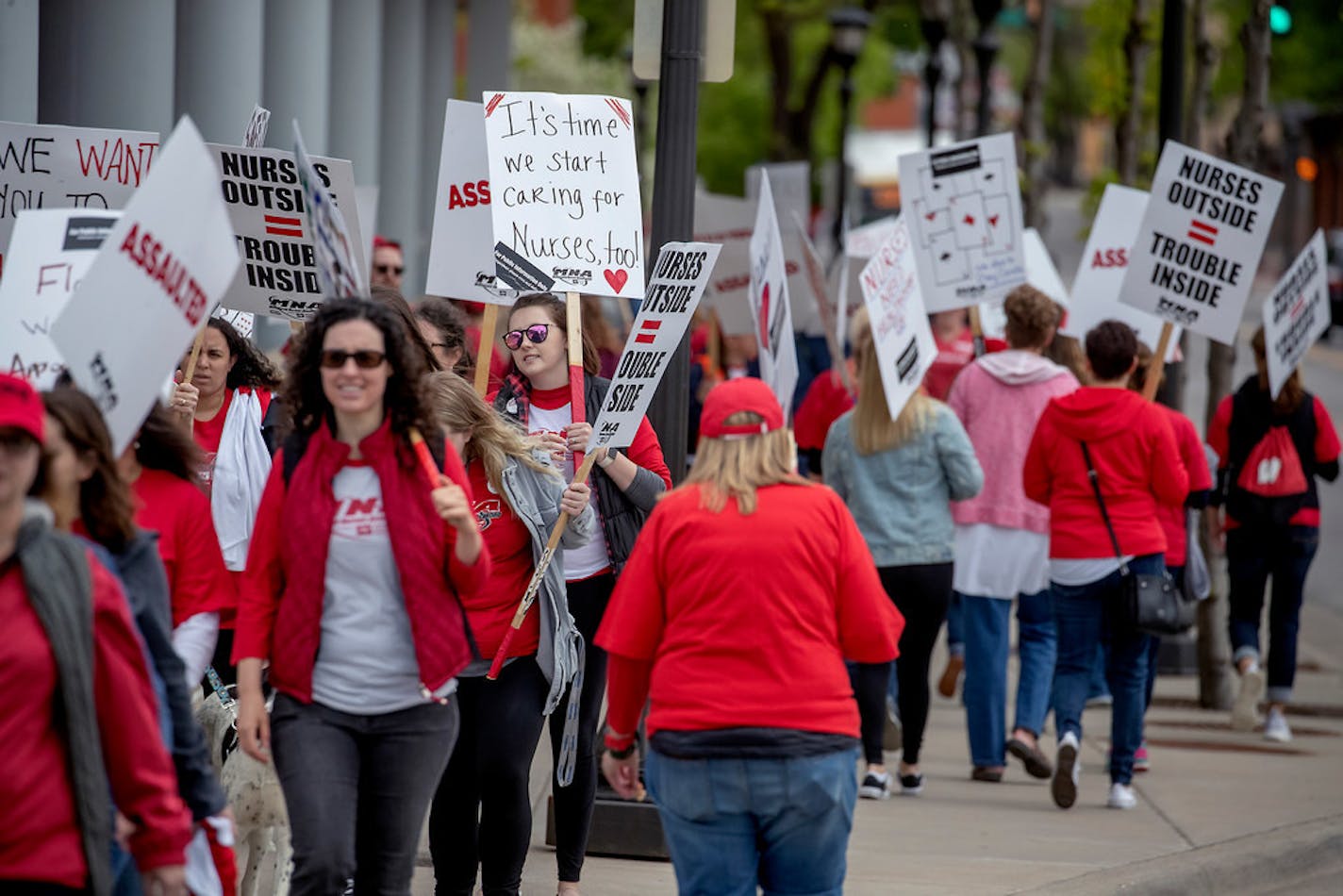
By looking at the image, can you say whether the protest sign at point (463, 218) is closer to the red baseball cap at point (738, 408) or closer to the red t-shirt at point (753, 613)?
the red baseball cap at point (738, 408)

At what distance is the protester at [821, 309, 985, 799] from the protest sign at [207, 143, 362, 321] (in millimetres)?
2625

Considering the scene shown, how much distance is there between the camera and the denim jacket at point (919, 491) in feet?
28.6

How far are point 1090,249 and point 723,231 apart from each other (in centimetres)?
245

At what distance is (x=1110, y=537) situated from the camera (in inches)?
347

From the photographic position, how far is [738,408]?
5.05 m

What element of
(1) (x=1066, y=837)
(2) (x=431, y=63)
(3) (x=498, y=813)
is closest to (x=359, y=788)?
(3) (x=498, y=813)

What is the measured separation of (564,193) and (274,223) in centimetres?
Result: 93

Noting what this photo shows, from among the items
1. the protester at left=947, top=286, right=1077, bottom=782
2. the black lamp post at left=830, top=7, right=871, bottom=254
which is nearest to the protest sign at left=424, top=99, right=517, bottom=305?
the protester at left=947, top=286, right=1077, bottom=782

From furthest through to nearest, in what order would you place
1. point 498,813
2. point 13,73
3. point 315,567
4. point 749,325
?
point 749,325
point 13,73
point 498,813
point 315,567

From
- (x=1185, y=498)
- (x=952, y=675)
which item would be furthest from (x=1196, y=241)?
(x=952, y=675)

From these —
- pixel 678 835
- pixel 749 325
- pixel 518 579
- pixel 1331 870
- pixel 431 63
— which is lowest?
pixel 1331 870

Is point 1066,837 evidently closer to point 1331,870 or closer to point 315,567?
point 1331,870

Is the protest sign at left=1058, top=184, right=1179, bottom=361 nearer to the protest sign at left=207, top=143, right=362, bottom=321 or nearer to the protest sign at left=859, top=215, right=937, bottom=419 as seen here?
the protest sign at left=859, top=215, right=937, bottom=419

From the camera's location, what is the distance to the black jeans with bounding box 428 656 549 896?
6117 mm
